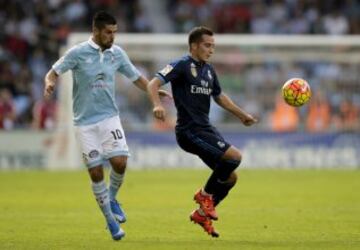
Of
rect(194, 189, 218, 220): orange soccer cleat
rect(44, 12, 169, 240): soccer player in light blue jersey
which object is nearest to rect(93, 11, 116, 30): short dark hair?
rect(44, 12, 169, 240): soccer player in light blue jersey

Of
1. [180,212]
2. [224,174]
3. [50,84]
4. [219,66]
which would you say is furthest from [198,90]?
[219,66]

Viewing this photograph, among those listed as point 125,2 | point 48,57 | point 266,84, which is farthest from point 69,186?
point 125,2

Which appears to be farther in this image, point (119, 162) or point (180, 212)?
point (180, 212)

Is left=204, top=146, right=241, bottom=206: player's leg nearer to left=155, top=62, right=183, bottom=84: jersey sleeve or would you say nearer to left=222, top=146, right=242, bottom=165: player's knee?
left=222, top=146, right=242, bottom=165: player's knee

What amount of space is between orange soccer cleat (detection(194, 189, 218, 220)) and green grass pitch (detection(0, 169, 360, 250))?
281 millimetres

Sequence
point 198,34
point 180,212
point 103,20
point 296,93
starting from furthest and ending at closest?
point 180,212
point 296,93
point 198,34
point 103,20

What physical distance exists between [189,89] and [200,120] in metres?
0.38

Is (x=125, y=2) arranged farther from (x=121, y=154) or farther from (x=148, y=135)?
(x=121, y=154)

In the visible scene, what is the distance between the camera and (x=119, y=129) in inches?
467

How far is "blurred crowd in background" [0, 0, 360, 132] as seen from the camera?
2733 cm

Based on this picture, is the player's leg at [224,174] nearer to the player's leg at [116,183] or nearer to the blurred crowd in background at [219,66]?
the player's leg at [116,183]

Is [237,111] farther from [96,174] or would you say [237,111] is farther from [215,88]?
[96,174]

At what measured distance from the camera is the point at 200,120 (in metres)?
11.9

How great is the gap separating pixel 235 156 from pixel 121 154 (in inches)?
51.1
